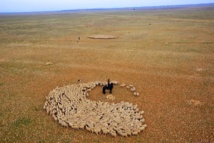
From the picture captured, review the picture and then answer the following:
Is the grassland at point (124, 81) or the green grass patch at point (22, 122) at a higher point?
the grassland at point (124, 81)

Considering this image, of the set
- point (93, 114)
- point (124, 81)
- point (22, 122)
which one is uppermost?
point (124, 81)

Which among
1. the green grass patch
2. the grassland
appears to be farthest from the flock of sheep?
the green grass patch

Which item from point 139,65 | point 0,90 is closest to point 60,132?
point 0,90

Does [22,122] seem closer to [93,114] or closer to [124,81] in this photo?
[93,114]

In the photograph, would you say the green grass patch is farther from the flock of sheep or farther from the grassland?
the flock of sheep

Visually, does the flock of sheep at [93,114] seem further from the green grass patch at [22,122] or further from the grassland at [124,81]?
the green grass patch at [22,122]

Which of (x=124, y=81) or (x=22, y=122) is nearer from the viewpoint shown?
(x=22, y=122)

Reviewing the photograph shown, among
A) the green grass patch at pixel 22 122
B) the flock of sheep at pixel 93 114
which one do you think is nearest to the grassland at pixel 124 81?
the green grass patch at pixel 22 122

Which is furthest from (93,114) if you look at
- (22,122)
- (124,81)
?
(124,81)

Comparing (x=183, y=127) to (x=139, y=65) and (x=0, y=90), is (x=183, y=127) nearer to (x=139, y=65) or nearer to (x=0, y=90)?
(x=139, y=65)
